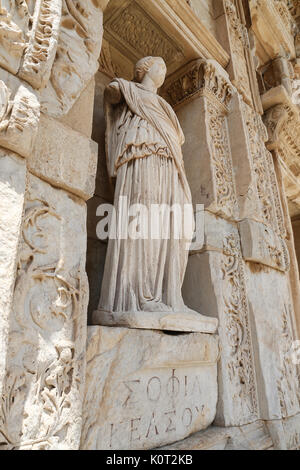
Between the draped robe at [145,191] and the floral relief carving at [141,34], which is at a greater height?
the floral relief carving at [141,34]

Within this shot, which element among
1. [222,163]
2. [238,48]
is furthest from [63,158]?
[238,48]

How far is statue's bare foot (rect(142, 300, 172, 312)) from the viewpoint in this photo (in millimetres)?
1793

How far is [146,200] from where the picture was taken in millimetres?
2049

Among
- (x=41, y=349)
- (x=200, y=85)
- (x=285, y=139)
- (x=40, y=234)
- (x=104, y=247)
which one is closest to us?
(x=41, y=349)

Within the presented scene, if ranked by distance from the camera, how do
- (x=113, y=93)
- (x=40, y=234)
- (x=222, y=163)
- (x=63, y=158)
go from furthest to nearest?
(x=222, y=163) < (x=113, y=93) < (x=63, y=158) < (x=40, y=234)

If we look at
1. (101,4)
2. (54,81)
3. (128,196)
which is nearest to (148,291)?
(128,196)

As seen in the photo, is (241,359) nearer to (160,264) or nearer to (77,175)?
(160,264)

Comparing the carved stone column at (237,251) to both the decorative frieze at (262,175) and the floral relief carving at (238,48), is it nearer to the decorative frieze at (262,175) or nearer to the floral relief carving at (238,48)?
the decorative frieze at (262,175)

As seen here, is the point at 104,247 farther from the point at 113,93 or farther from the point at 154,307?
the point at 113,93

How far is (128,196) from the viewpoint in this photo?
205 centimetres

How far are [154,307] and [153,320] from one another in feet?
0.32

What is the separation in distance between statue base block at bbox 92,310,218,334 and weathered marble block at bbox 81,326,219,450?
0.04 meters

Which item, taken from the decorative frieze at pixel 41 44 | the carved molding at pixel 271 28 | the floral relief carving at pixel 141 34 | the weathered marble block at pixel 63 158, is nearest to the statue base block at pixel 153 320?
the weathered marble block at pixel 63 158

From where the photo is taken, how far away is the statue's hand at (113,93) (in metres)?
2.25
